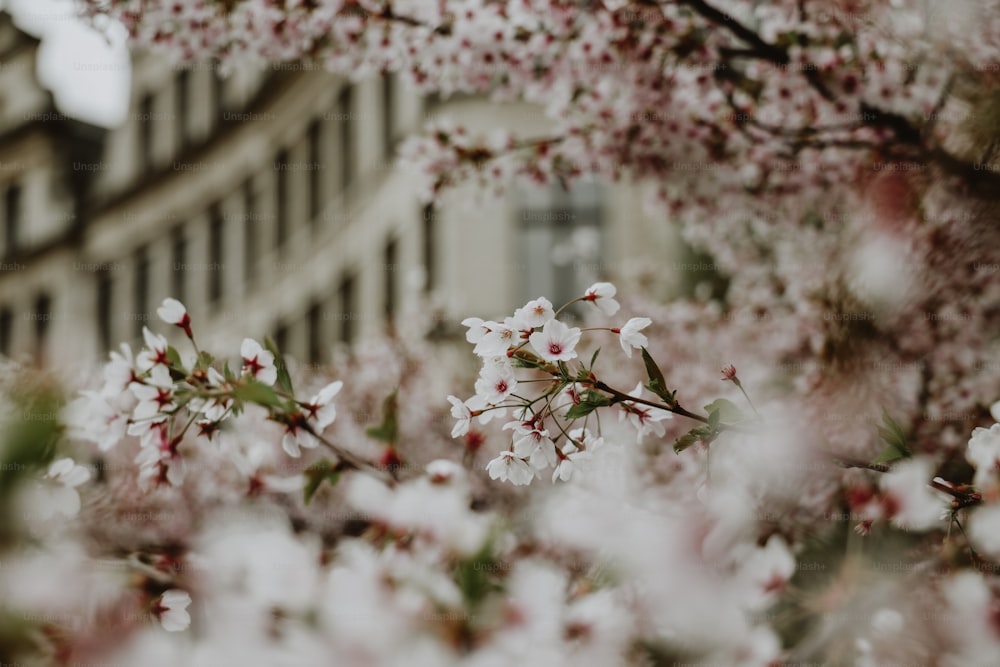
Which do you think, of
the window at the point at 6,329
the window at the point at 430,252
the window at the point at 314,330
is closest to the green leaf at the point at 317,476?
the window at the point at 430,252

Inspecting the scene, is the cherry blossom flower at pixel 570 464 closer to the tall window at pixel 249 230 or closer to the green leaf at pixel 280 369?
the green leaf at pixel 280 369

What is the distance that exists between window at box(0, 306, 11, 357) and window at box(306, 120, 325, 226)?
13948mm

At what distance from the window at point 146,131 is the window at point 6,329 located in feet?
23.9

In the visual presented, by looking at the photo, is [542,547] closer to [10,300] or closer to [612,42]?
[612,42]

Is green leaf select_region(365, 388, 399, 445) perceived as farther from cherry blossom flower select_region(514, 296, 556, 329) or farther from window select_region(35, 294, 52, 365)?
window select_region(35, 294, 52, 365)

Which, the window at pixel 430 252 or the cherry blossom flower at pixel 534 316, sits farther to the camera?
the window at pixel 430 252

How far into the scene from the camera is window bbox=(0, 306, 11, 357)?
2783cm

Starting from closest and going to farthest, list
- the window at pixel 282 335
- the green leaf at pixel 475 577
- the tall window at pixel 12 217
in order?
the green leaf at pixel 475 577, the window at pixel 282 335, the tall window at pixel 12 217

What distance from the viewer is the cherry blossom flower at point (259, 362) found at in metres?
1.67

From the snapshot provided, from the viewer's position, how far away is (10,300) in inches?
1103

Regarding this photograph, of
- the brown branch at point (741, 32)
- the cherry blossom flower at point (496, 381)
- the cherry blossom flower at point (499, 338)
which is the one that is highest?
the brown branch at point (741, 32)

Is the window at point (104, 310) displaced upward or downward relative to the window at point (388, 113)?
downward

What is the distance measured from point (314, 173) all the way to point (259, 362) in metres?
18.6

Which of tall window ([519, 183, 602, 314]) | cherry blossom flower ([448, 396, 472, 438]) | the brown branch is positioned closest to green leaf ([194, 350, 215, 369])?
cherry blossom flower ([448, 396, 472, 438])
